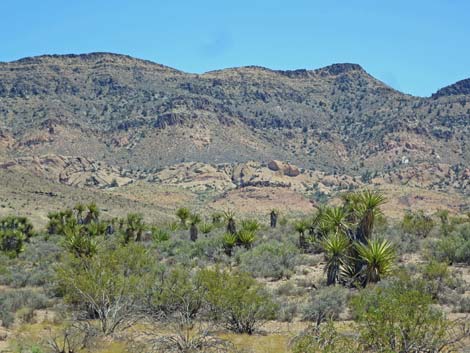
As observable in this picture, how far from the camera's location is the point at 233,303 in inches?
622

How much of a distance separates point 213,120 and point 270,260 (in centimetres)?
12311

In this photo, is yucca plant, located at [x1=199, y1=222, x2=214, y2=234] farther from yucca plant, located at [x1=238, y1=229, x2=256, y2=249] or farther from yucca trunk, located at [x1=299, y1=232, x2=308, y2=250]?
yucca trunk, located at [x1=299, y1=232, x2=308, y2=250]

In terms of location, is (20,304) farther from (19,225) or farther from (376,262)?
(19,225)

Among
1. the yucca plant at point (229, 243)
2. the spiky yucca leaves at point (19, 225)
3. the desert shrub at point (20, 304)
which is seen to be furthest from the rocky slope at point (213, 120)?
the desert shrub at point (20, 304)

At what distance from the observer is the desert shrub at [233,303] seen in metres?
15.7

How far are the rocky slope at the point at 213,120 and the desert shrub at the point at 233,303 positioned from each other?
110 metres

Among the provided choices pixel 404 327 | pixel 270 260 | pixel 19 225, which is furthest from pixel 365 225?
pixel 19 225

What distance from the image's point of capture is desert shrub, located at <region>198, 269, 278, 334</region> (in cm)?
1572

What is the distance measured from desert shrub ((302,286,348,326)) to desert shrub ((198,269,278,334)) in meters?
1.53

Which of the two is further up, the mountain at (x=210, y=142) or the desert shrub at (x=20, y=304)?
the mountain at (x=210, y=142)

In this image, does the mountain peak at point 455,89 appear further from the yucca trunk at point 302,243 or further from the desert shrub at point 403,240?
the yucca trunk at point 302,243

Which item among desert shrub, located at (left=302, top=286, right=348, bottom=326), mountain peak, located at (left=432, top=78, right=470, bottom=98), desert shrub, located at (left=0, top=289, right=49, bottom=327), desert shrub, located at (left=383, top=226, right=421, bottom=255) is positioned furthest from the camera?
mountain peak, located at (left=432, top=78, right=470, bottom=98)

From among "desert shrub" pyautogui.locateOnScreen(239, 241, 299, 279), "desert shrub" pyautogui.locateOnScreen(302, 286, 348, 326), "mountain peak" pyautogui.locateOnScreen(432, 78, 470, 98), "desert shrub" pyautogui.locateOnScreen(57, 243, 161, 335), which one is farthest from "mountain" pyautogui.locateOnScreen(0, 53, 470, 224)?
"desert shrub" pyautogui.locateOnScreen(302, 286, 348, 326)

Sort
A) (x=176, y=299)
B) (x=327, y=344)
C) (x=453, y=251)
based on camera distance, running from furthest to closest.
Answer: (x=453, y=251)
(x=176, y=299)
(x=327, y=344)
